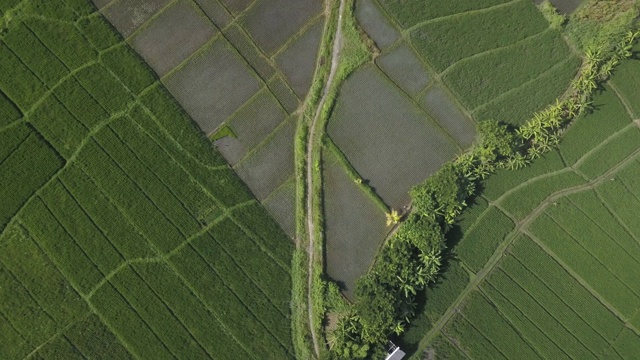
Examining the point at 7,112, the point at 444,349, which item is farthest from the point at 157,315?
the point at 444,349

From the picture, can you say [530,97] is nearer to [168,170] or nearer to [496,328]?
[496,328]

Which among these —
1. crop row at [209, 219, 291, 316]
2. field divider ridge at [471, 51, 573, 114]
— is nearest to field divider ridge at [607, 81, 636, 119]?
field divider ridge at [471, 51, 573, 114]

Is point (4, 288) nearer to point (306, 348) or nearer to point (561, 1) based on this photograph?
point (306, 348)

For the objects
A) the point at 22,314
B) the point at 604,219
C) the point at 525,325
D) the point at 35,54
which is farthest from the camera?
the point at 604,219

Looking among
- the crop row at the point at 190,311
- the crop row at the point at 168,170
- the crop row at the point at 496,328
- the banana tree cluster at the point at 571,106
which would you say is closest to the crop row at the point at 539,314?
the crop row at the point at 496,328

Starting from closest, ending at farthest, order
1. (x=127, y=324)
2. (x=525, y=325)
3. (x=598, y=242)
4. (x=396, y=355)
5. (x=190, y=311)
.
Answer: (x=127, y=324), (x=396, y=355), (x=190, y=311), (x=525, y=325), (x=598, y=242)
